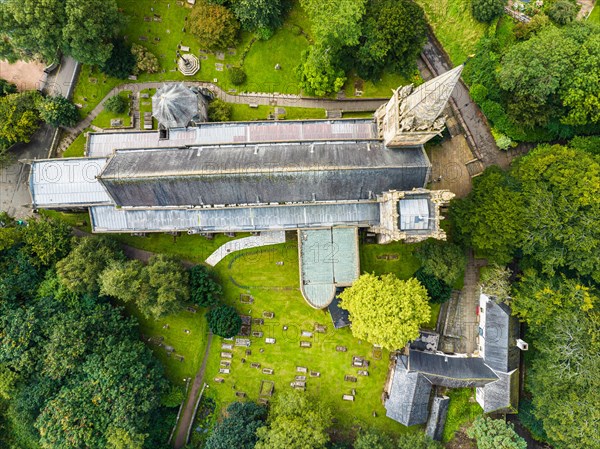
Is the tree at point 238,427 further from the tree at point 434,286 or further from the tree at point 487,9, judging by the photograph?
the tree at point 487,9

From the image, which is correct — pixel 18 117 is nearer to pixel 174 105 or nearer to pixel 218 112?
pixel 174 105

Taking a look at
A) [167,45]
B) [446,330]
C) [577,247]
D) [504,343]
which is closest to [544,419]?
[504,343]

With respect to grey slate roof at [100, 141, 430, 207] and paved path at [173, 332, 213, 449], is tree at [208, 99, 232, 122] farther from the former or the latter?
paved path at [173, 332, 213, 449]

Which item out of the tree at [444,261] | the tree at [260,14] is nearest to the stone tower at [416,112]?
the tree at [444,261]

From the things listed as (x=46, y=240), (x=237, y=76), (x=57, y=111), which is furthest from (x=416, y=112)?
(x=46, y=240)

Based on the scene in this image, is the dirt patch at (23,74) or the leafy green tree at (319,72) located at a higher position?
the dirt patch at (23,74)

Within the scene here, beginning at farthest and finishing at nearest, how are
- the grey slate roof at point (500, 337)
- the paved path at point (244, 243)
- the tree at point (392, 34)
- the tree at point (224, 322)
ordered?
the paved path at point (244, 243), the tree at point (224, 322), the grey slate roof at point (500, 337), the tree at point (392, 34)
